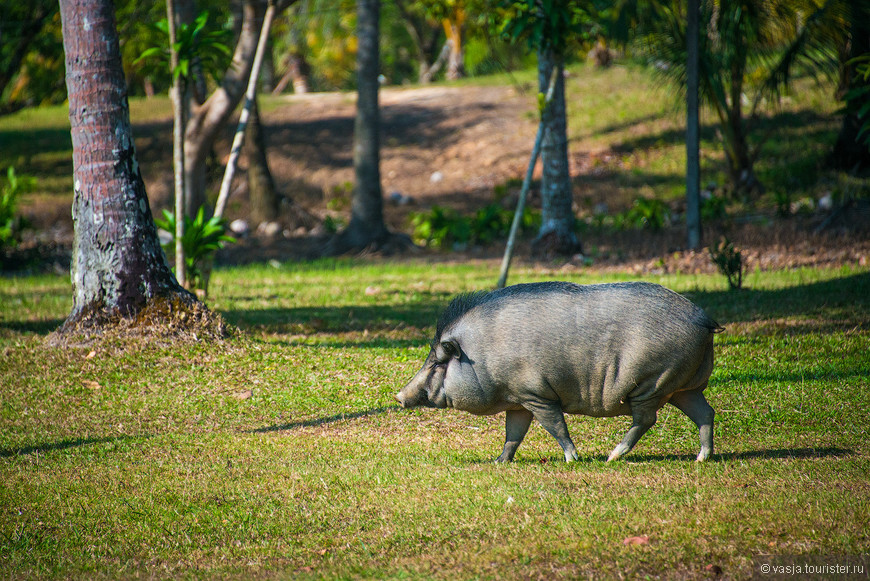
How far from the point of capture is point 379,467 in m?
5.54

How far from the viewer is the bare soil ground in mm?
14562

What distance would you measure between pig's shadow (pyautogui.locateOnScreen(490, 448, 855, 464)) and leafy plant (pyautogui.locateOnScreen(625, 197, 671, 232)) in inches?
459

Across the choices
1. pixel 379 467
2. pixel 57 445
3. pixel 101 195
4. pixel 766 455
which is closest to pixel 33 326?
pixel 101 195

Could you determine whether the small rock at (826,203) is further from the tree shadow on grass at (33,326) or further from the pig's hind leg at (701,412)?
the tree shadow on grass at (33,326)

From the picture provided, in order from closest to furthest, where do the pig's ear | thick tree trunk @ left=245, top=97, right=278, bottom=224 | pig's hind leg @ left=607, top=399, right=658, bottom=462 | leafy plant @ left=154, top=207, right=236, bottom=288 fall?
1. pig's hind leg @ left=607, top=399, right=658, bottom=462
2. the pig's ear
3. leafy plant @ left=154, top=207, right=236, bottom=288
4. thick tree trunk @ left=245, top=97, right=278, bottom=224

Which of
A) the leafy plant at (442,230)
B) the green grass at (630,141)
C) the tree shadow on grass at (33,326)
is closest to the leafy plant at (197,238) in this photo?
the tree shadow on grass at (33,326)

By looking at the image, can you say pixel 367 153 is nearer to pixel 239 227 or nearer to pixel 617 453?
pixel 239 227

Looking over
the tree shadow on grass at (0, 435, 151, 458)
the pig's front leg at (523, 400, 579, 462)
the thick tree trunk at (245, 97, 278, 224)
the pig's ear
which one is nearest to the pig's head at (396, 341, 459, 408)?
the pig's ear

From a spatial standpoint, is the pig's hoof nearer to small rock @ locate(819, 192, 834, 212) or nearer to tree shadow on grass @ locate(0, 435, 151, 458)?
tree shadow on grass @ locate(0, 435, 151, 458)

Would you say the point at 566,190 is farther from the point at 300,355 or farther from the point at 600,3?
the point at 300,355

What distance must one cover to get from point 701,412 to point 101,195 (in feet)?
20.9

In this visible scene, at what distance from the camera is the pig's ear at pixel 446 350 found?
17.3 ft

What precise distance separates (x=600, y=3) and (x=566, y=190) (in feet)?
18.1

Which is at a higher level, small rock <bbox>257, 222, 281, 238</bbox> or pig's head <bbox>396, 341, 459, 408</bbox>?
pig's head <bbox>396, 341, 459, 408</bbox>
